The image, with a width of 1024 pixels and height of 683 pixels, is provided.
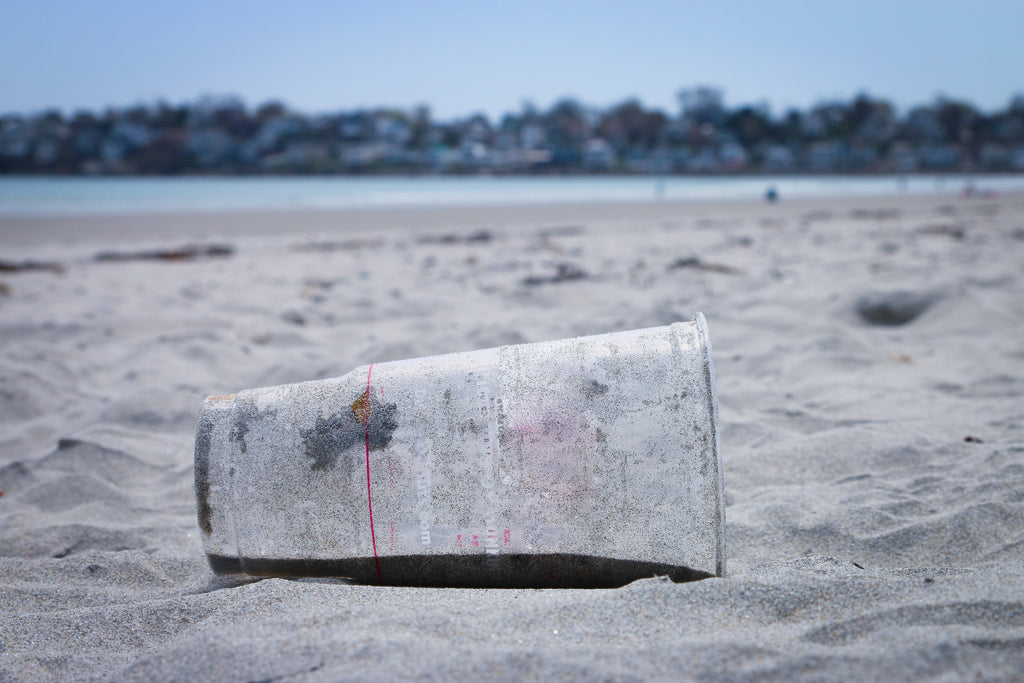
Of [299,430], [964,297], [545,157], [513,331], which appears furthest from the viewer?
[545,157]

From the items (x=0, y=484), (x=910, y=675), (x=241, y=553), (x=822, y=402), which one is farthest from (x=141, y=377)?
(x=910, y=675)

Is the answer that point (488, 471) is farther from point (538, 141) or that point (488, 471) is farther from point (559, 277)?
point (538, 141)

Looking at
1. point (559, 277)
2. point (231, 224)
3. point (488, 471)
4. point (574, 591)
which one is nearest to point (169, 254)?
point (559, 277)

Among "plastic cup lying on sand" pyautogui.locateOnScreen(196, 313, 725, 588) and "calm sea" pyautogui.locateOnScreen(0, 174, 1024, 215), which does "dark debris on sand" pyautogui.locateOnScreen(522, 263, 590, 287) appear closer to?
"plastic cup lying on sand" pyautogui.locateOnScreen(196, 313, 725, 588)

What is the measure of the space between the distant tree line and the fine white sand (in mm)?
60518

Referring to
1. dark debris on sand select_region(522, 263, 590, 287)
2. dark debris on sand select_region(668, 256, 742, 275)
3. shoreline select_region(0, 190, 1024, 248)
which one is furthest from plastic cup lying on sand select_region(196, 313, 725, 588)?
shoreline select_region(0, 190, 1024, 248)

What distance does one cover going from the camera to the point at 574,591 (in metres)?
1.44

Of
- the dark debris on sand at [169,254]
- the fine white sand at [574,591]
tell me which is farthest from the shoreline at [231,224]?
the fine white sand at [574,591]

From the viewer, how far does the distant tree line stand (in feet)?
202

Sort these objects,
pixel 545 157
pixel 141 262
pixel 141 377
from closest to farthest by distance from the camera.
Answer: pixel 141 377 → pixel 141 262 → pixel 545 157

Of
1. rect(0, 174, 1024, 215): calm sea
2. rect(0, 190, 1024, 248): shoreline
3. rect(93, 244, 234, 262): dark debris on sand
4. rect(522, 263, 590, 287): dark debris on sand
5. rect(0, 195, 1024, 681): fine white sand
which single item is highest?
rect(0, 174, 1024, 215): calm sea

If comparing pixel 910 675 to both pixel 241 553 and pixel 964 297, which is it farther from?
pixel 964 297

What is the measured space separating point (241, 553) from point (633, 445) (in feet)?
2.84

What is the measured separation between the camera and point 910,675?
108cm
